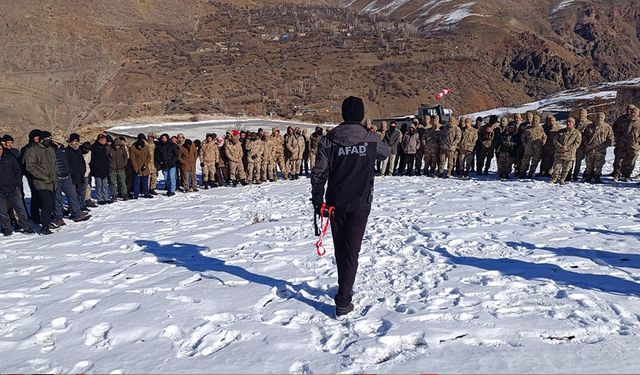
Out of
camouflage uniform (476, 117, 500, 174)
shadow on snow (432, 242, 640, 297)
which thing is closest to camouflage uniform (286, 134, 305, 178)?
camouflage uniform (476, 117, 500, 174)

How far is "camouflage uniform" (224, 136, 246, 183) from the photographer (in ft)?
48.5

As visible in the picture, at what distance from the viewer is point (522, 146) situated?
13703mm

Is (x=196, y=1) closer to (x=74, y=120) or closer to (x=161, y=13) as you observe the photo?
(x=161, y=13)

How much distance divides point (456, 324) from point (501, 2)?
524 ft

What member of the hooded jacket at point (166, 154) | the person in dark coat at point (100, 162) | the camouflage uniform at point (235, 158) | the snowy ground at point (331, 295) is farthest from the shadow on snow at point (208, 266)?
the camouflage uniform at point (235, 158)

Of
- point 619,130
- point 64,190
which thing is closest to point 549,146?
point 619,130

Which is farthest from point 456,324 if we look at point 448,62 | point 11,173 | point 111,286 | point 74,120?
point 448,62

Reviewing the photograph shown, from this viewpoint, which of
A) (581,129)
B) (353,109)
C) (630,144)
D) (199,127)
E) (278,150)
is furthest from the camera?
(199,127)

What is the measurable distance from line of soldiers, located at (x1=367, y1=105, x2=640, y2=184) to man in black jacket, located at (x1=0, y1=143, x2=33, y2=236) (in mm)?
9112

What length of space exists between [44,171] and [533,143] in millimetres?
11957

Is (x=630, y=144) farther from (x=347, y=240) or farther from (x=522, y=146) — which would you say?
(x=347, y=240)

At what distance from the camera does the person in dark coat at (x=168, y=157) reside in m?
13.4

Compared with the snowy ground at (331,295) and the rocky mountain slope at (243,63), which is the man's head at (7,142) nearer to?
the snowy ground at (331,295)

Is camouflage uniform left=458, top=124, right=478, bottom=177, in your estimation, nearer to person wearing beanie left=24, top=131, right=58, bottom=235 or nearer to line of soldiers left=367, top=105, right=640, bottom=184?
line of soldiers left=367, top=105, right=640, bottom=184
